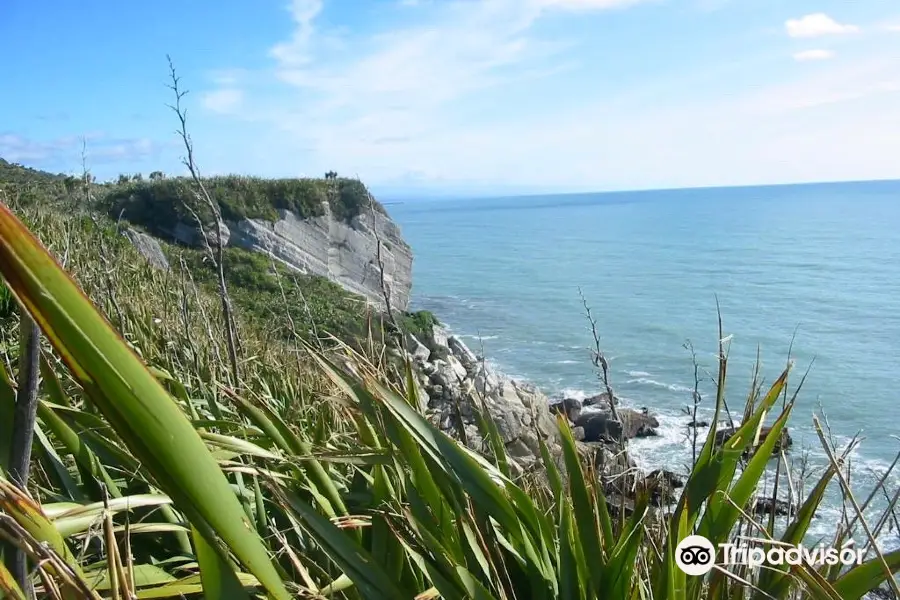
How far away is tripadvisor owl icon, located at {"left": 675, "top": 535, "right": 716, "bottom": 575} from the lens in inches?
51.8

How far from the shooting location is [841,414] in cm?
1582

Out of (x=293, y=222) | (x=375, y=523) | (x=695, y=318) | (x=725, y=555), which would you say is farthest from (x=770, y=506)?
(x=293, y=222)

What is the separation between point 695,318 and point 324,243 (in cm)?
1753

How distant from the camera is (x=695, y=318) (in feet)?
102

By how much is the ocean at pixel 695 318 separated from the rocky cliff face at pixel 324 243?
4535 millimetres

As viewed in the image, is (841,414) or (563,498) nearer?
(563,498)

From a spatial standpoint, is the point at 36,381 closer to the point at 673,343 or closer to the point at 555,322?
the point at 673,343

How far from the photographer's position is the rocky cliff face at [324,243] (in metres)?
28.7

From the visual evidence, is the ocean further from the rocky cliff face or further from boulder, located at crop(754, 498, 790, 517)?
the rocky cliff face

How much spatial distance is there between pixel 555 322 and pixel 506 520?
31.3 meters

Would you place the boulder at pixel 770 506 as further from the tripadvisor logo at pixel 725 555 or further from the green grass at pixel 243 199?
the green grass at pixel 243 199

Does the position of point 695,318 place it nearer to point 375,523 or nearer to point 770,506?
point 770,506

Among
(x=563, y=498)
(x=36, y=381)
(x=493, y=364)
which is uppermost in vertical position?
(x=36, y=381)

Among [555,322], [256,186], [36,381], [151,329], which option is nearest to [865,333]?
[555,322]
